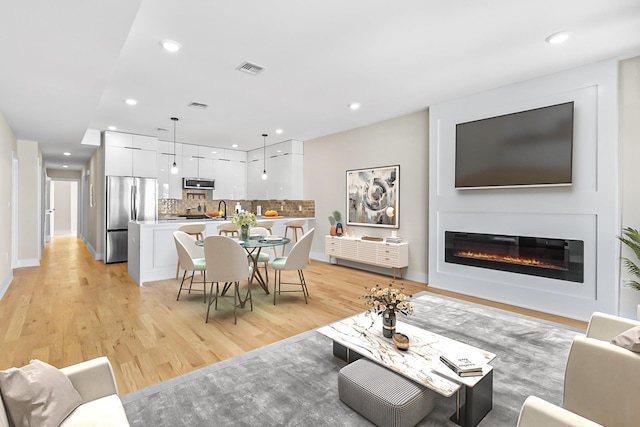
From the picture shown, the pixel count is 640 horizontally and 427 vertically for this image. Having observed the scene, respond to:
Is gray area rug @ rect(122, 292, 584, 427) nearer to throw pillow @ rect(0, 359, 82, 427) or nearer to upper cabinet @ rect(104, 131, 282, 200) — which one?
throw pillow @ rect(0, 359, 82, 427)

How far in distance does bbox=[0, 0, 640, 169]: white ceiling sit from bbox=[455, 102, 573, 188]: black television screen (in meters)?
0.49

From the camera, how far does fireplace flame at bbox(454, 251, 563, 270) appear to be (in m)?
3.82

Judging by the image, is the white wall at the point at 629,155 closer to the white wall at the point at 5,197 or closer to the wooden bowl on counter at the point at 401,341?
the wooden bowl on counter at the point at 401,341

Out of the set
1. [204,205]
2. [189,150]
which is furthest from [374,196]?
[204,205]

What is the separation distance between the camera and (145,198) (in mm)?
6863

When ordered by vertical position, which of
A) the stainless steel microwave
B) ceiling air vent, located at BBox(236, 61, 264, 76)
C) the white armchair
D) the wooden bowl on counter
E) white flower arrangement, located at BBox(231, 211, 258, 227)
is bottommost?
the wooden bowl on counter

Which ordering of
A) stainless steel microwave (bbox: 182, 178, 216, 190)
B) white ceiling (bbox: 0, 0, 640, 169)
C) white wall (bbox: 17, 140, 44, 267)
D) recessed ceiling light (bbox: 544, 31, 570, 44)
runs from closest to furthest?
1. white ceiling (bbox: 0, 0, 640, 169)
2. recessed ceiling light (bbox: 544, 31, 570, 44)
3. white wall (bbox: 17, 140, 44, 267)
4. stainless steel microwave (bbox: 182, 178, 216, 190)

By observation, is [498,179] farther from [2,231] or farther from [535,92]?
[2,231]

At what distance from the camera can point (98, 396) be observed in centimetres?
145

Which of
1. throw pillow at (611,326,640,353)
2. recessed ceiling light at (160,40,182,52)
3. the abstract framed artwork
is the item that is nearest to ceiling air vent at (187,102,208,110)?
recessed ceiling light at (160,40,182,52)

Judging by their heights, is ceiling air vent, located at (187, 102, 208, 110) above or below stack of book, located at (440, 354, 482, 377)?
above

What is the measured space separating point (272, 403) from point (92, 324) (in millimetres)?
2472

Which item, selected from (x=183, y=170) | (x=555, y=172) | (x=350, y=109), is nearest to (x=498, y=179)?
(x=555, y=172)

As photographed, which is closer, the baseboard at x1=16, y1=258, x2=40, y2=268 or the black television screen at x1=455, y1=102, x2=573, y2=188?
the black television screen at x1=455, y1=102, x2=573, y2=188
